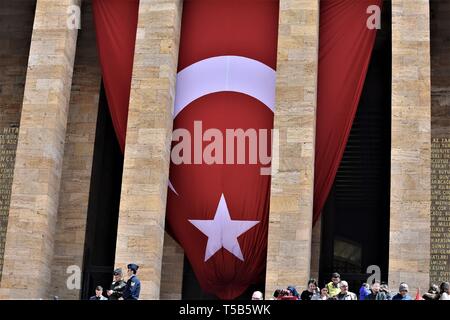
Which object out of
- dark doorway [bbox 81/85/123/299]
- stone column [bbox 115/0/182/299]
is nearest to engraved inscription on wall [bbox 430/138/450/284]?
stone column [bbox 115/0/182/299]

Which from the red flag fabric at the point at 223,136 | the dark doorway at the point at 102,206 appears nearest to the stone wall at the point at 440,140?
the red flag fabric at the point at 223,136

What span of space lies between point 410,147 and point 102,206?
32.5ft

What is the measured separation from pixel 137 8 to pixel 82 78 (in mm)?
3637

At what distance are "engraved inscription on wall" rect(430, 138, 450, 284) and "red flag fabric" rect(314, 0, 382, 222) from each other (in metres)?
4.13

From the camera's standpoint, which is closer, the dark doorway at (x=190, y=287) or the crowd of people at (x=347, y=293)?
the crowd of people at (x=347, y=293)

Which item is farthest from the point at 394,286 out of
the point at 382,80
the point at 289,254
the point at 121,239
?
the point at 382,80

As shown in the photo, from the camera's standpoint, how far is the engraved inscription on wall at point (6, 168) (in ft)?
107

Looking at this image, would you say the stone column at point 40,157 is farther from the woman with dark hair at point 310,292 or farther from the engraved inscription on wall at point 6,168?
the woman with dark hair at point 310,292

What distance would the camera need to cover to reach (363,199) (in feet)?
108

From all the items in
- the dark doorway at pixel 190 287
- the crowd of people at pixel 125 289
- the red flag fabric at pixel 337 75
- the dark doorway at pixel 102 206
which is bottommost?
the crowd of people at pixel 125 289

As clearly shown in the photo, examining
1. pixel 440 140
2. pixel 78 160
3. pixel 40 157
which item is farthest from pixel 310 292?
pixel 78 160

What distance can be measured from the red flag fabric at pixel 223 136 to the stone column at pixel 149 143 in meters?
0.54

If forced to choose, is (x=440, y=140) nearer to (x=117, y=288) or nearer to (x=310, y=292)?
(x=310, y=292)

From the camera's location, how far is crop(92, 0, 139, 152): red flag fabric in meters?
29.9
